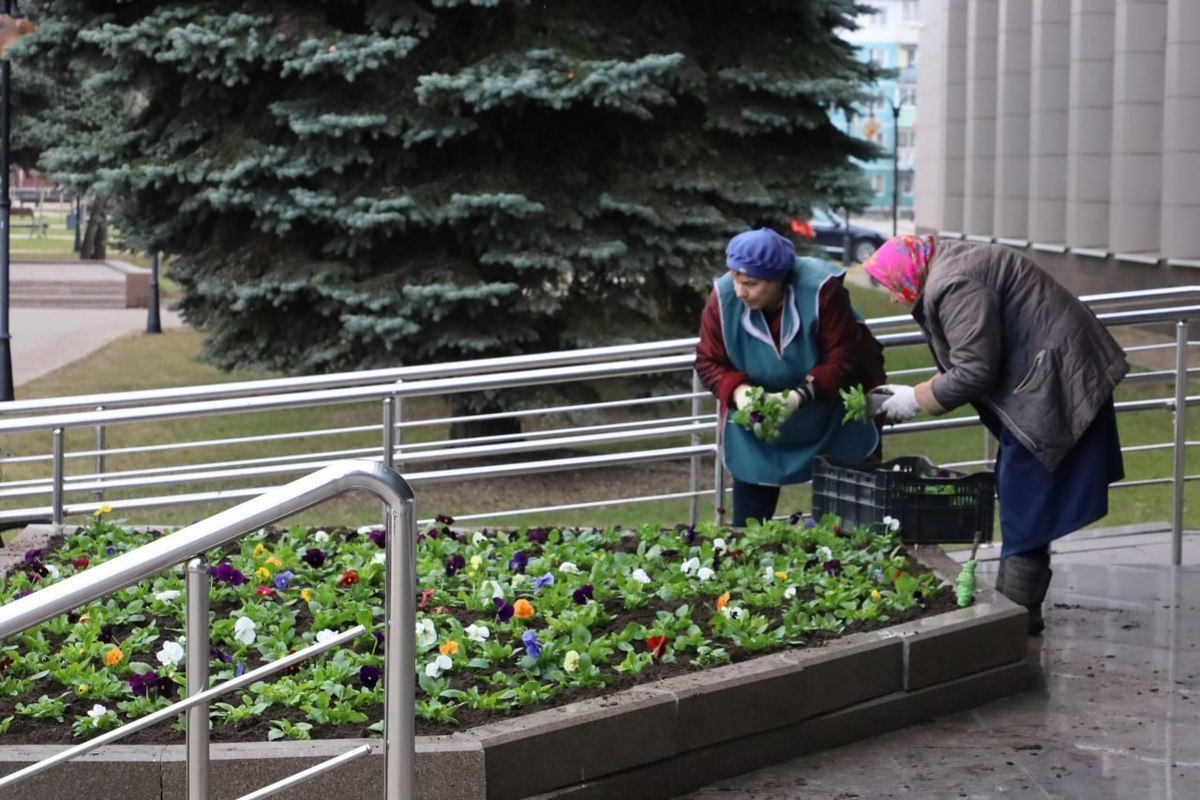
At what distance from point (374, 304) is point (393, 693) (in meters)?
9.47

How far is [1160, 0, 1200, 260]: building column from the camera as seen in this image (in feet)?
73.7

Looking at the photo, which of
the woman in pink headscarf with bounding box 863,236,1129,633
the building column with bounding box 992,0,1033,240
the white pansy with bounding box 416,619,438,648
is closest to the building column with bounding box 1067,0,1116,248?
the building column with bounding box 992,0,1033,240

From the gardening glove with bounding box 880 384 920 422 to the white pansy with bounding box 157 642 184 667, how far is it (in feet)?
8.86

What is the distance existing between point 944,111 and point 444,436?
25.4 m

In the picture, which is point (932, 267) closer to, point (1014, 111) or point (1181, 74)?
point (1181, 74)

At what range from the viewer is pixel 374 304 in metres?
12.9

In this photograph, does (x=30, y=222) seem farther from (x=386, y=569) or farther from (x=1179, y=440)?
(x=386, y=569)

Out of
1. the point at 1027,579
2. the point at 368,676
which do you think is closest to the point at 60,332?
the point at 1027,579

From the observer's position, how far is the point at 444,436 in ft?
51.5

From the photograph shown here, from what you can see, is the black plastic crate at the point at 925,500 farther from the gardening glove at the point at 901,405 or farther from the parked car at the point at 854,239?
the parked car at the point at 854,239

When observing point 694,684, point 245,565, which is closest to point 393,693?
point 694,684

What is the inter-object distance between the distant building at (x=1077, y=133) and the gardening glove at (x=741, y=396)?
55.8 feet

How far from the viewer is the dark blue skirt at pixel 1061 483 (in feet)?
20.6

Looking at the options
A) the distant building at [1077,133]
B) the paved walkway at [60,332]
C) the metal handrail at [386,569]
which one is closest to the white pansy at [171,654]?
the metal handrail at [386,569]
